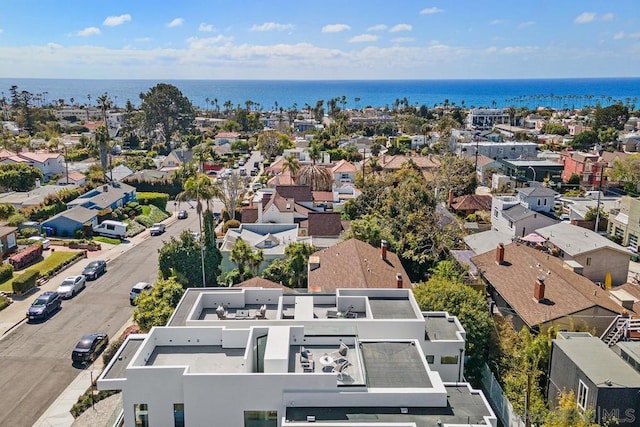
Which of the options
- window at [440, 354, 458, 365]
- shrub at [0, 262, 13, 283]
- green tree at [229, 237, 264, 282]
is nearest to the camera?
window at [440, 354, 458, 365]

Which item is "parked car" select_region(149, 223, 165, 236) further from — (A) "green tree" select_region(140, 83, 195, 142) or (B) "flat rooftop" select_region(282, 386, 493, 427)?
(A) "green tree" select_region(140, 83, 195, 142)

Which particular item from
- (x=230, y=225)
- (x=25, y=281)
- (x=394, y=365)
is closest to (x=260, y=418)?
(x=394, y=365)

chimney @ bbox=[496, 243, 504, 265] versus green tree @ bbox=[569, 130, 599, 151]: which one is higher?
green tree @ bbox=[569, 130, 599, 151]

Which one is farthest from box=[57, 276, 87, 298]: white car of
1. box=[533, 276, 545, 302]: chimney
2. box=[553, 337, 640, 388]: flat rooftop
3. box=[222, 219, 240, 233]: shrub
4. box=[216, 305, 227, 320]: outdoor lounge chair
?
box=[553, 337, 640, 388]: flat rooftop

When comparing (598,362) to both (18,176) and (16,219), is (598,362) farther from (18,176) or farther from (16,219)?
(18,176)

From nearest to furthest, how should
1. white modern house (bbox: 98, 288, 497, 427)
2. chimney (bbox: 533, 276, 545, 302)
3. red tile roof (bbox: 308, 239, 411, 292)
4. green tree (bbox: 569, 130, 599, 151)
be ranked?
white modern house (bbox: 98, 288, 497, 427) → chimney (bbox: 533, 276, 545, 302) → red tile roof (bbox: 308, 239, 411, 292) → green tree (bbox: 569, 130, 599, 151)

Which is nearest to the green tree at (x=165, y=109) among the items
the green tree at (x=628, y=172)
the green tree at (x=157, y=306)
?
the green tree at (x=628, y=172)

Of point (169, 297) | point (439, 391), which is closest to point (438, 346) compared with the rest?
point (439, 391)
